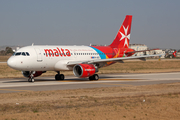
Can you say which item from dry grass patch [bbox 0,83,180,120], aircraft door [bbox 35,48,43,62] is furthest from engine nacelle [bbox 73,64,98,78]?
dry grass patch [bbox 0,83,180,120]

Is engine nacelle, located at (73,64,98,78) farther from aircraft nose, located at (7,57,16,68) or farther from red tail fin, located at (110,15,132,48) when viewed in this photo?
red tail fin, located at (110,15,132,48)

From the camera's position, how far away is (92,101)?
1588 cm

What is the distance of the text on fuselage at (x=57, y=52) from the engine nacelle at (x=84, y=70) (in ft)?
7.93

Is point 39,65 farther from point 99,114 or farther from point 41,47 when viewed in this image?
point 99,114

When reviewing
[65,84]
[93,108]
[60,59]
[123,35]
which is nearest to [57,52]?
[60,59]

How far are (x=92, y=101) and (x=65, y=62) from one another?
1662cm

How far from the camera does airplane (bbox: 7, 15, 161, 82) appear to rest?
29234 millimetres

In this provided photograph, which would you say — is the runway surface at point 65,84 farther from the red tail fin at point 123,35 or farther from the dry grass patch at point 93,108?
the red tail fin at point 123,35

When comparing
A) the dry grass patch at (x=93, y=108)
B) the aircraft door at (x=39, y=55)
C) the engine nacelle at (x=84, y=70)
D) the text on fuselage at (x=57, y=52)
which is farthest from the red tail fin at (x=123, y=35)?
the dry grass patch at (x=93, y=108)

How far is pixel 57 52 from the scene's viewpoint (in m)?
31.8

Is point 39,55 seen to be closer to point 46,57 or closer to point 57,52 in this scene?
point 46,57

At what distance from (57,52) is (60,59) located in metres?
0.87

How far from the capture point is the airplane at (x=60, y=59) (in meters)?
29.2

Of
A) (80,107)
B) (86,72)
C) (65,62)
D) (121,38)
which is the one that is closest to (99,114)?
(80,107)
